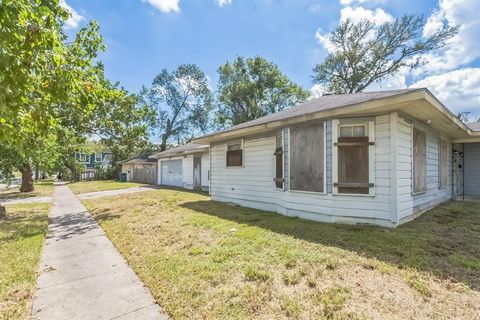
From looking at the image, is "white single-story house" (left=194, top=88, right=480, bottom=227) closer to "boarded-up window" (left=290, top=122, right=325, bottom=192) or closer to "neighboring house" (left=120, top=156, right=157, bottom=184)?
"boarded-up window" (left=290, top=122, right=325, bottom=192)

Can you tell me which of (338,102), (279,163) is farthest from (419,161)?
(279,163)

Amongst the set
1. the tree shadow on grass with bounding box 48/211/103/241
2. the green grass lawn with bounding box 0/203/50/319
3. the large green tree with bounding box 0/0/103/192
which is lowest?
the tree shadow on grass with bounding box 48/211/103/241

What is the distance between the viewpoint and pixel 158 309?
256 cm

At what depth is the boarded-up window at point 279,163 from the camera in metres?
6.98

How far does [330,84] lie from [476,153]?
593 inches

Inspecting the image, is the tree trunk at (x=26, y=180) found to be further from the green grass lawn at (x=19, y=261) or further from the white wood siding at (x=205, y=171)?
the white wood siding at (x=205, y=171)

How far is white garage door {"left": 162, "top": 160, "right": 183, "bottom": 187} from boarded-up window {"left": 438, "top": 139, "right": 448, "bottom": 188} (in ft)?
49.4

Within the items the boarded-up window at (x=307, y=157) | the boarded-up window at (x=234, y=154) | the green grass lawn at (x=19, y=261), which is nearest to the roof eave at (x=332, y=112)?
the boarded-up window at (x=307, y=157)

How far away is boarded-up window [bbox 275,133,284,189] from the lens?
22.9ft

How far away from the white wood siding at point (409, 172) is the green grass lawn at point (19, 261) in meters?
6.49

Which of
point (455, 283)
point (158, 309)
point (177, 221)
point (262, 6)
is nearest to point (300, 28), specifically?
point (262, 6)

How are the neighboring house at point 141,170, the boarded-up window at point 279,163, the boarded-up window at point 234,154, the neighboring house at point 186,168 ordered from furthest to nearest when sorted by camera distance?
the neighboring house at point 141,170 < the neighboring house at point 186,168 < the boarded-up window at point 234,154 < the boarded-up window at point 279,163

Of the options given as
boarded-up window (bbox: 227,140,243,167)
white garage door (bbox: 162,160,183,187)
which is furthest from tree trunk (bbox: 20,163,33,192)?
boarded-up window (bbox: 227,140,243,167)

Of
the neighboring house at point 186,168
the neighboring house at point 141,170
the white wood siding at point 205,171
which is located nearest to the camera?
the white wood siding at point 205,171
